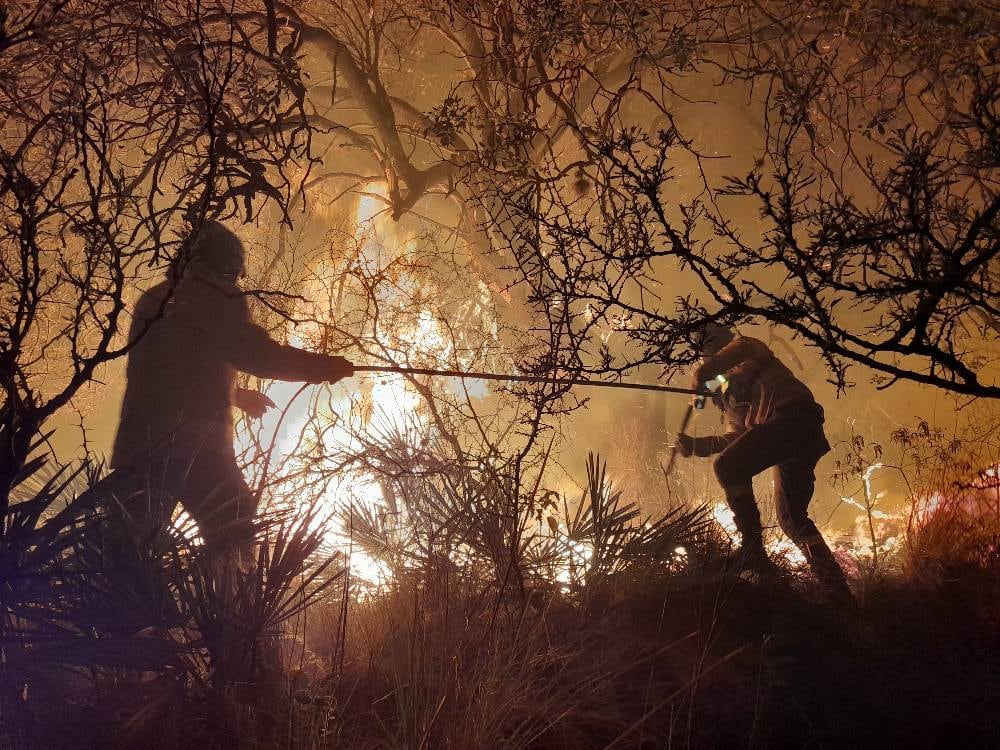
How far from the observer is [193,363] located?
11.4 feet

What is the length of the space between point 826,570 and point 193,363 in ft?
11.1

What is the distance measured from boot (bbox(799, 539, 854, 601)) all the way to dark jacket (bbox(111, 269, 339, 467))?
274 centimetres

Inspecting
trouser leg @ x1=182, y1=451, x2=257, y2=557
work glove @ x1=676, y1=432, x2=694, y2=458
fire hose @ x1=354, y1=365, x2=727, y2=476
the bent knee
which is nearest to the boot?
the bent knee

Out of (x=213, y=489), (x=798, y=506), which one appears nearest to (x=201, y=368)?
(x=213, y=489)

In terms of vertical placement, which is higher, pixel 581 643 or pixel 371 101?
pixel 371 101

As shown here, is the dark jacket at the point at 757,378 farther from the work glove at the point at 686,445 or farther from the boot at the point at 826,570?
the boot at the point at 826,570

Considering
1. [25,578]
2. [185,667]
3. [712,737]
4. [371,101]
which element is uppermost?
[371,101]

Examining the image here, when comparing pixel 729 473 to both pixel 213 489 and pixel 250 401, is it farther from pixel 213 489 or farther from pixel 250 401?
pixel 213 489

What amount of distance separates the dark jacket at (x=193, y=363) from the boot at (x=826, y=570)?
2737mm

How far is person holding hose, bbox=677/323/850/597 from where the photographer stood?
446 centimetres

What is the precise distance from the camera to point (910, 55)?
3.94m

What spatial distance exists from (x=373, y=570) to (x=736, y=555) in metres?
1.95

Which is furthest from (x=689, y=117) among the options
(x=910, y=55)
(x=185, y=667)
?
(x=185, y=667)

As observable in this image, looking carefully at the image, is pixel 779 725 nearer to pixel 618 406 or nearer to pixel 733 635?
pixel 733 635
